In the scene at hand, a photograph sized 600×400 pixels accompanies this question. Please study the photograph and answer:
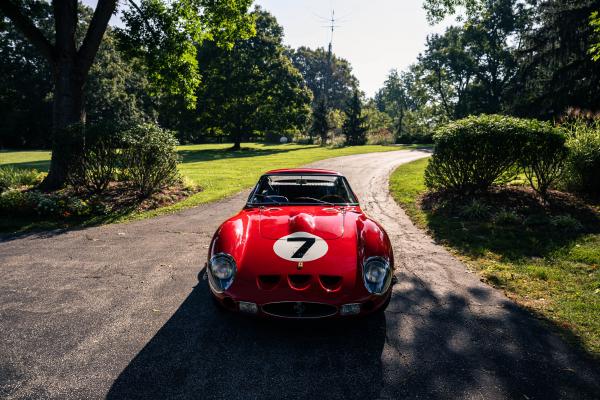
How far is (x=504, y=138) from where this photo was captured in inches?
307

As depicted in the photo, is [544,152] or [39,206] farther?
[544,152]

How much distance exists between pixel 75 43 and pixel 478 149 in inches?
478

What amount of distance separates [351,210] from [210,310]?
214cm

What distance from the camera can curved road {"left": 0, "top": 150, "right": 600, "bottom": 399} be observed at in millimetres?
2457

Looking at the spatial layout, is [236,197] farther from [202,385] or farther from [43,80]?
[43,80]

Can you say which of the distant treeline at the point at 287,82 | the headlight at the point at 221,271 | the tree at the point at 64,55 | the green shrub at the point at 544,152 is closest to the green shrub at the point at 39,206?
the tree at the point at 64,55

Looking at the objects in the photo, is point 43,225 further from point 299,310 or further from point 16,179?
point 299,310

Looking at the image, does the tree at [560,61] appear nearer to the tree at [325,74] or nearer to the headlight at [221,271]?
the headlight at [221,271]

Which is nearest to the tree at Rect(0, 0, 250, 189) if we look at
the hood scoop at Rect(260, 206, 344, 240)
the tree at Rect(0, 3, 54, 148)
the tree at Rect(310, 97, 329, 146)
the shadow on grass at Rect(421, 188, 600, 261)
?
the hood scoop at Rect(260, 206, 344, 240)

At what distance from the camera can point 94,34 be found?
1019 centimetres

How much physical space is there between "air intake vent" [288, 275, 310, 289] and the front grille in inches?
5.8

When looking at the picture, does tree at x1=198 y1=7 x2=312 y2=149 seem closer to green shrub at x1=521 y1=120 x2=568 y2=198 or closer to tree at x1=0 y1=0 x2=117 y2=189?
tree at x1=0 y1=0 x2=117 y2=189

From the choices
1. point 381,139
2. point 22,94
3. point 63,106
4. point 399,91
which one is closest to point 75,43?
point 63,106

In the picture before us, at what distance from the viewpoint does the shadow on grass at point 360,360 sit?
7.99ft
